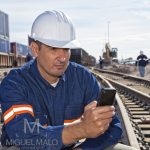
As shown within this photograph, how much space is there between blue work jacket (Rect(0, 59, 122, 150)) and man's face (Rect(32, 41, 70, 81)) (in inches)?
2.9

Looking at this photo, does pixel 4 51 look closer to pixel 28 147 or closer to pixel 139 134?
A: pixel 139 134

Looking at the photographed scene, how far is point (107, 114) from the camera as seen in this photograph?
2355 millimetres

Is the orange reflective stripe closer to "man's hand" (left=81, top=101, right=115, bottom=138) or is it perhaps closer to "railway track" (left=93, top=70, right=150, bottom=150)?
"man's hand" (left=81, top=101, right=115, bottom=138)

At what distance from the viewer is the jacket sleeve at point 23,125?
8.42 ft

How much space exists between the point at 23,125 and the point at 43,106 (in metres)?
0.35

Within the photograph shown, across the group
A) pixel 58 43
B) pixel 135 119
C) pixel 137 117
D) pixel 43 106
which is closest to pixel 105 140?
pixel 43 106

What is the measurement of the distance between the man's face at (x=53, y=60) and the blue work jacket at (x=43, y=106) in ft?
0.24

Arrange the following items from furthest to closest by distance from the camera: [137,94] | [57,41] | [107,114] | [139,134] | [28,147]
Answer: [137,94], [139,134], [57,41], [28,147], [107,114]

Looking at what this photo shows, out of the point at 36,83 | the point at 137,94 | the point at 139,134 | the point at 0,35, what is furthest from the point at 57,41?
the point at 0,35

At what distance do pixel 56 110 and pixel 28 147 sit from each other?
0.39 m

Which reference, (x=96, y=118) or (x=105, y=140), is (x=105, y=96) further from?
(x=105, y=140)

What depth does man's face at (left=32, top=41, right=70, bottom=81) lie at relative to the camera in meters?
2.81

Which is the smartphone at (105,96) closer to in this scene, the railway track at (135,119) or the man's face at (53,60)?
the man's face at (53,60)

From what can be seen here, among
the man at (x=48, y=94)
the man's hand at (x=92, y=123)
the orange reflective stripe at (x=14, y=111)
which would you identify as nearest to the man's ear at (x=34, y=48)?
the man at (x=48, y=94)
